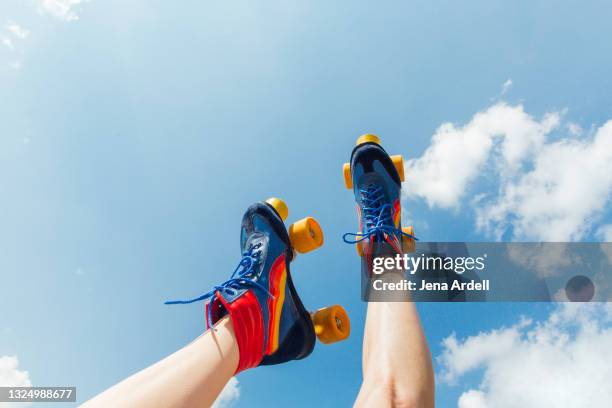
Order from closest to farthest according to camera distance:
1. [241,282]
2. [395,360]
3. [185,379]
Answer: [185,379]
[395,360]
[241,282]

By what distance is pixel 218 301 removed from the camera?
1.68 metres

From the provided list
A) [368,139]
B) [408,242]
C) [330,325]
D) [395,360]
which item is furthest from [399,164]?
[395,360]

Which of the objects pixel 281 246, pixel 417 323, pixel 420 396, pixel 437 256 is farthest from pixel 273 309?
pixel 437 256

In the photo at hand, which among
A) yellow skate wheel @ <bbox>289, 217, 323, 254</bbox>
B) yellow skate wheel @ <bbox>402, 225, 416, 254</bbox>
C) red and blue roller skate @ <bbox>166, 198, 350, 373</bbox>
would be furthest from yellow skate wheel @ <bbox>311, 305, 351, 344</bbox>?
yellow skate wheel @ <bbox>402, 225, 416, 254</bbox>

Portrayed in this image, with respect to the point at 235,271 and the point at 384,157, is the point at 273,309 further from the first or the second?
the point at 384,157

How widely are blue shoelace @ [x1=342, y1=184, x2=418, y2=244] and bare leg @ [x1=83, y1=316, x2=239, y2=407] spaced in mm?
1078

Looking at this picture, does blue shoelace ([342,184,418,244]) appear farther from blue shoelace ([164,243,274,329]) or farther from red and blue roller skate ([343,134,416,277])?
blue shoelace ([164,243,274,329])

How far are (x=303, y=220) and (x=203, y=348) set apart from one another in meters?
1.17

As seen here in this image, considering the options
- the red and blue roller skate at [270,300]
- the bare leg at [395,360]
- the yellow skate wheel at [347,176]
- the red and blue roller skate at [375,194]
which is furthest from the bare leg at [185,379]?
the yellow skate wheel at [347,176]

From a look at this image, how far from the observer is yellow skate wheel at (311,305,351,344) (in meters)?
2.34

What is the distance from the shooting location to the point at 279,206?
8.23 feet

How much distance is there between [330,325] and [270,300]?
0.55m

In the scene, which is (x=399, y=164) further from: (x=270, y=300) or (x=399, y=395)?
(x=399, y=395)

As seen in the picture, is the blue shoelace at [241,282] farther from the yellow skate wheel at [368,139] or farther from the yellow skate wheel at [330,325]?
the yellow skate wheel at [368,139]
